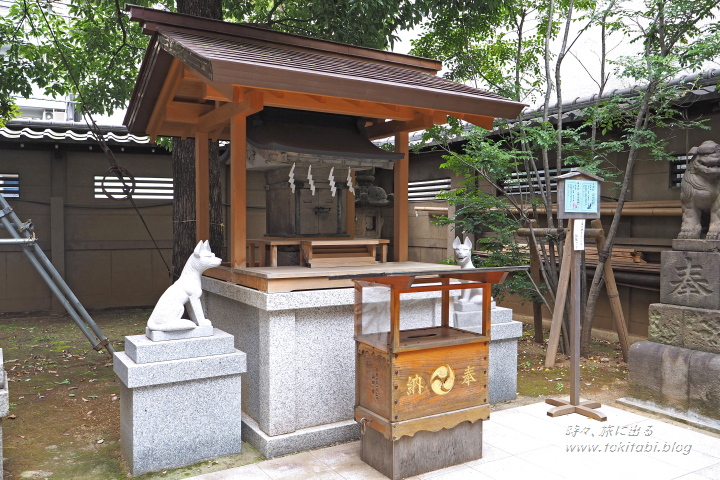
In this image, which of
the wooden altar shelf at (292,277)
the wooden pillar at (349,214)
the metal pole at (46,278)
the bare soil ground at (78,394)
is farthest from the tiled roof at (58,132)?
the wooden altar shelf at (292,277)

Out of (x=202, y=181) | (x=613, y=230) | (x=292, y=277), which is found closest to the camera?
(x=292, y=277)

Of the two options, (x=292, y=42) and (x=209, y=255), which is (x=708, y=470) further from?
(x=292, y=42)

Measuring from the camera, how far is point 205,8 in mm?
8281

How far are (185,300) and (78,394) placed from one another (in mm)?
3083

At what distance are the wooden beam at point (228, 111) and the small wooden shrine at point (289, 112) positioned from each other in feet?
0.04

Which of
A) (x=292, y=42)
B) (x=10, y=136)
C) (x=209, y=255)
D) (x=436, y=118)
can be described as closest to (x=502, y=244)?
(x=436, y=118)

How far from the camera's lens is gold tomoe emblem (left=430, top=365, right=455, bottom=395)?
457cm

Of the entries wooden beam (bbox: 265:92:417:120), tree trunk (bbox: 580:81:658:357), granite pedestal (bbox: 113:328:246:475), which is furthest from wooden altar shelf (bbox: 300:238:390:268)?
tree trunk (bbox: 580:81:658:357)

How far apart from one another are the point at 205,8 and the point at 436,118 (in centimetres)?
421

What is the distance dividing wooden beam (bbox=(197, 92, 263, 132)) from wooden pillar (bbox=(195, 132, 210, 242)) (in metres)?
0.17

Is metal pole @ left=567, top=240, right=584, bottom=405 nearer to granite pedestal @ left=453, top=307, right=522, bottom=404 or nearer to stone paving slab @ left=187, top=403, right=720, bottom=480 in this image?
stone paving slab @ left=187, top=403, right=720, bottom=480

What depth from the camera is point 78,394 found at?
6.96 m

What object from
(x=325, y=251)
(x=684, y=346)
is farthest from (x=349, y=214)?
(x=684, y=346)

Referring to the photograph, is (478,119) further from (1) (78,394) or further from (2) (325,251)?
(1) (78,394)
